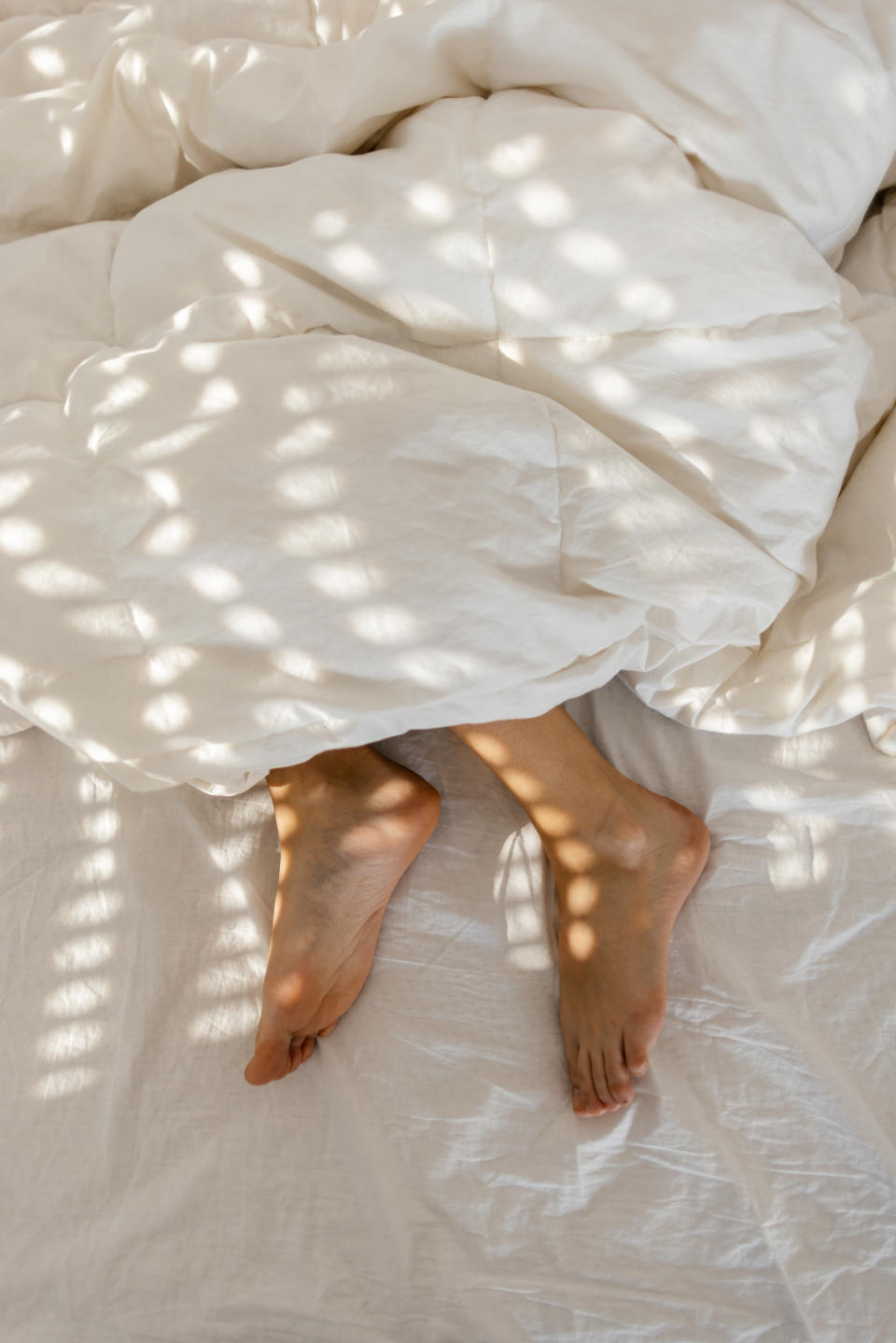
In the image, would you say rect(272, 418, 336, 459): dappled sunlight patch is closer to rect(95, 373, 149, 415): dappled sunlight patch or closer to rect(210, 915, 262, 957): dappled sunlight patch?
rect(95, 373, 149, 415): dappled sunlight patch

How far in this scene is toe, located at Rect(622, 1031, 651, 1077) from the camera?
767 mm

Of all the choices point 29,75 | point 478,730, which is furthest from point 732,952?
point 29,75

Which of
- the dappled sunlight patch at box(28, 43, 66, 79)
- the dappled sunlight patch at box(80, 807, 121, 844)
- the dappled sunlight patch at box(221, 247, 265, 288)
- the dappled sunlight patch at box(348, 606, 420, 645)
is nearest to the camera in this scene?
the dappled sunlight patch at box(348, 606, 420, 645)

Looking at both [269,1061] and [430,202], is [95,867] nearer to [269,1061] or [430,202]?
[269,1061]

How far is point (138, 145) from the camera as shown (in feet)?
3.09

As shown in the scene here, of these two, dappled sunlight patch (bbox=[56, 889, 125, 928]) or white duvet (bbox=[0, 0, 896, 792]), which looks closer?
white duvet (bbox=[0, 0, 896, 792])

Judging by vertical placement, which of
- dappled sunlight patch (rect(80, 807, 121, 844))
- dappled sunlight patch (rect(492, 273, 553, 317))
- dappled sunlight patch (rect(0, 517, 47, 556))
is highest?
dappled sunlight patch (rect(492, 273, 553, 317))

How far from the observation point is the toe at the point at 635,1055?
767mm

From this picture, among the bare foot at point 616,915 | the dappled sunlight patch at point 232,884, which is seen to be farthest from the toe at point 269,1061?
the bare foot at point 616,915

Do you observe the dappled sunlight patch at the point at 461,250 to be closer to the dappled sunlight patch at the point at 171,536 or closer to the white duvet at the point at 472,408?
the white duvet at the point at 472,408

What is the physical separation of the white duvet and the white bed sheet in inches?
5.2

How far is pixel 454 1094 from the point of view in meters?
0.78

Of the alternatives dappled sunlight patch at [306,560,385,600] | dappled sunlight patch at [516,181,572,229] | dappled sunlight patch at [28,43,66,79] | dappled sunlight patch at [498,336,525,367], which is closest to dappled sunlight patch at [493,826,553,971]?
dappled sunlight patch at [306,560,385,600]

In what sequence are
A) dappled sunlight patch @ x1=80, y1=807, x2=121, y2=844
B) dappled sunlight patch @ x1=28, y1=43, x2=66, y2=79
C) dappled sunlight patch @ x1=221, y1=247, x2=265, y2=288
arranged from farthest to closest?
dappled sunlight patch @ x1=28, y1=43, x2=66, y2=79, dappled sunlight patch @ x1=80, y1=807, x2=121, y2=844, dappled sunlight patch @ x1=221, y1=247, x2=265, y2=288
